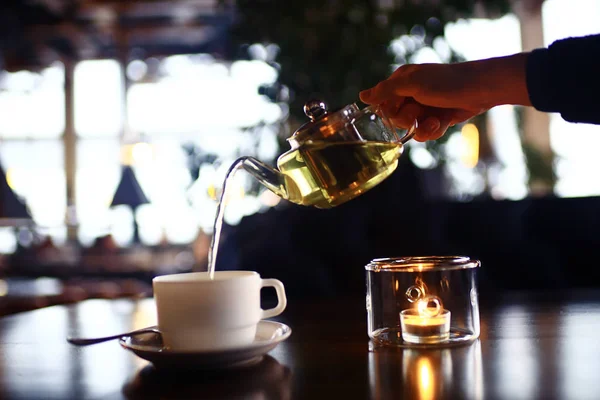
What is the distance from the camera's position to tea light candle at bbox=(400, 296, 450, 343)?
65cm

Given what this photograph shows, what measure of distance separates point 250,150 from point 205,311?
178 cm

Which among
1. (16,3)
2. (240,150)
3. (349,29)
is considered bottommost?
(240,150)

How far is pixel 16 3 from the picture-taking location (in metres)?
5.37

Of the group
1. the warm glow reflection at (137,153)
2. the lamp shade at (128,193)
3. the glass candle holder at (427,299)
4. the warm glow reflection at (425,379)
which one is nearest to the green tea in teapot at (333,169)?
the glass candle holder at (427,299)

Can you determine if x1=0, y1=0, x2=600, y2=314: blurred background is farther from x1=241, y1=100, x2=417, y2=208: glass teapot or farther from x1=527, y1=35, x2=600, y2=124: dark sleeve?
x1=527, y1=35, x2=600, y2=124: dark sleeve

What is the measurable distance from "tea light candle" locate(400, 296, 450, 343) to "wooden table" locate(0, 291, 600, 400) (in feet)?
0.11

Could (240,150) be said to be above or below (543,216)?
above

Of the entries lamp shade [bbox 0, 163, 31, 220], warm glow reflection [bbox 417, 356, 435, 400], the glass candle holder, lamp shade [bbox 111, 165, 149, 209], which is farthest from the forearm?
lamp shade [bbox 111, 165, 149, 209]

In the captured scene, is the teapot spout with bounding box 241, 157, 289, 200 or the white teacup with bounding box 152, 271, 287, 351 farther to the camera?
the teapot spout with bounding box 241, 157, 289, 200

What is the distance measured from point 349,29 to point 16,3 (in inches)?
165

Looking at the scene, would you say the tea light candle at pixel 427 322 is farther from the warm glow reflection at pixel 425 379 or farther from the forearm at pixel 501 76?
the forearm at pixel 501 76

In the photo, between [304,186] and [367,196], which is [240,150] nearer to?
Result: [367,196]

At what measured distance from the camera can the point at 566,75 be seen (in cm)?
77

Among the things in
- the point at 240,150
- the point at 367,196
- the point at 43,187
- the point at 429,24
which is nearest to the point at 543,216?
the point at 367,196
